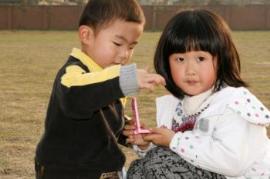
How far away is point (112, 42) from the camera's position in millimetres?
2820

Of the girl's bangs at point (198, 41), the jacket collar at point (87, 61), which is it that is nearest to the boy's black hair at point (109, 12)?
the jacket collar at point (87, 61)

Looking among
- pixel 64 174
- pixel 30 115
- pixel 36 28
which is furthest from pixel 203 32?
pixel 36 28

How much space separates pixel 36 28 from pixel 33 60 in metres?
27.8

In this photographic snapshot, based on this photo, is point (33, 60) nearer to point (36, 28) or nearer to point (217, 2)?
point (36, 28)

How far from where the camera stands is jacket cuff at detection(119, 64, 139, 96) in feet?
7.80

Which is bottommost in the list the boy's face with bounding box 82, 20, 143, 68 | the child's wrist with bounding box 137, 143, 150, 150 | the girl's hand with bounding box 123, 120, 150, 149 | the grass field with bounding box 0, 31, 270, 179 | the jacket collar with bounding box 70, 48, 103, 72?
the grass field with bounding box 0, 31, 270, 179

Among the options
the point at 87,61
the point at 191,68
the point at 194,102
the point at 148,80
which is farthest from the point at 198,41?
the point at 87,61

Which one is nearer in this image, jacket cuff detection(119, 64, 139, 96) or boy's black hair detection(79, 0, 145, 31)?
jacket cuff detection(119, 64, 139, 96)

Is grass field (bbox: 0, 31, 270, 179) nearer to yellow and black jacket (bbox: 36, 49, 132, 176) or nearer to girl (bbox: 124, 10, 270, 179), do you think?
yellow and black jacket (bbox: 36, 49, 132, 176)

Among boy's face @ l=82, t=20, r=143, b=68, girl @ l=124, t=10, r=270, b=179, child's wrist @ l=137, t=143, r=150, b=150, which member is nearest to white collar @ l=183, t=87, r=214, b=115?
girl @ l=124, t=10, r=270, b=179

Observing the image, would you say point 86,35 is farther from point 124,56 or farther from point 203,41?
point 203,41

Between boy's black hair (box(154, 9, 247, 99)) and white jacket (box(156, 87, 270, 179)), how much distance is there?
4.9 inches

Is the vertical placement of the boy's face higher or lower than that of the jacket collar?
higher

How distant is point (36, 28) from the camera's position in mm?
42594
